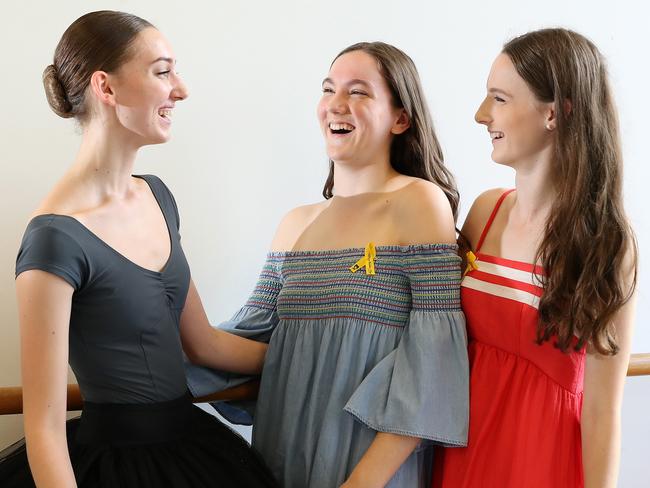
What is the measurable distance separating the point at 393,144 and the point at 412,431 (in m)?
0.50

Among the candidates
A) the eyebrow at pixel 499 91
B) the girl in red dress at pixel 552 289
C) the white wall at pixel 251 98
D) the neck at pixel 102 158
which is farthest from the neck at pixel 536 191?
the neck at pixel 102 158

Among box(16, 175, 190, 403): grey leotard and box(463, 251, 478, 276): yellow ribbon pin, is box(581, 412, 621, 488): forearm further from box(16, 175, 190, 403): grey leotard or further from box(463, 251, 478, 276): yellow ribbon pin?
box(16, 175, 190, 403): grey leotard

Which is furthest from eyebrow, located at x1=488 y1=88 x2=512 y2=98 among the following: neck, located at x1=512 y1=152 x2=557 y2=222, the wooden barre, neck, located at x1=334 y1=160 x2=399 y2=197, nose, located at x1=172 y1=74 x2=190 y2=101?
the wooden barre

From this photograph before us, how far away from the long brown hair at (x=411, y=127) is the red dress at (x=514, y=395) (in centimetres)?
20

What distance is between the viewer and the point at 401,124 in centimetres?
142

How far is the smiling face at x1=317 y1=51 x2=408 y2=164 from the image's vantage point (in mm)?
1373

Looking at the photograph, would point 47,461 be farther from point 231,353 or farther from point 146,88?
point 146,88

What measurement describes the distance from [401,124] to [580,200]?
35cm

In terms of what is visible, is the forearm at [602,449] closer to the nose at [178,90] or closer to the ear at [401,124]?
the ear at [401,124]

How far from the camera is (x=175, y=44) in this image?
1525 millimetres

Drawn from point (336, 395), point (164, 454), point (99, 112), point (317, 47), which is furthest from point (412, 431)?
point (317, 47)

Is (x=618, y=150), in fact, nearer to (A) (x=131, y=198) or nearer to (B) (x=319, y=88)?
(B) (x=319, y=88)

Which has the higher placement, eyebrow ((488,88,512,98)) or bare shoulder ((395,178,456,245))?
eyebrow ((488,88,512,98))

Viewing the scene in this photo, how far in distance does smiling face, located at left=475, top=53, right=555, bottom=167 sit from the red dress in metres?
0.17
